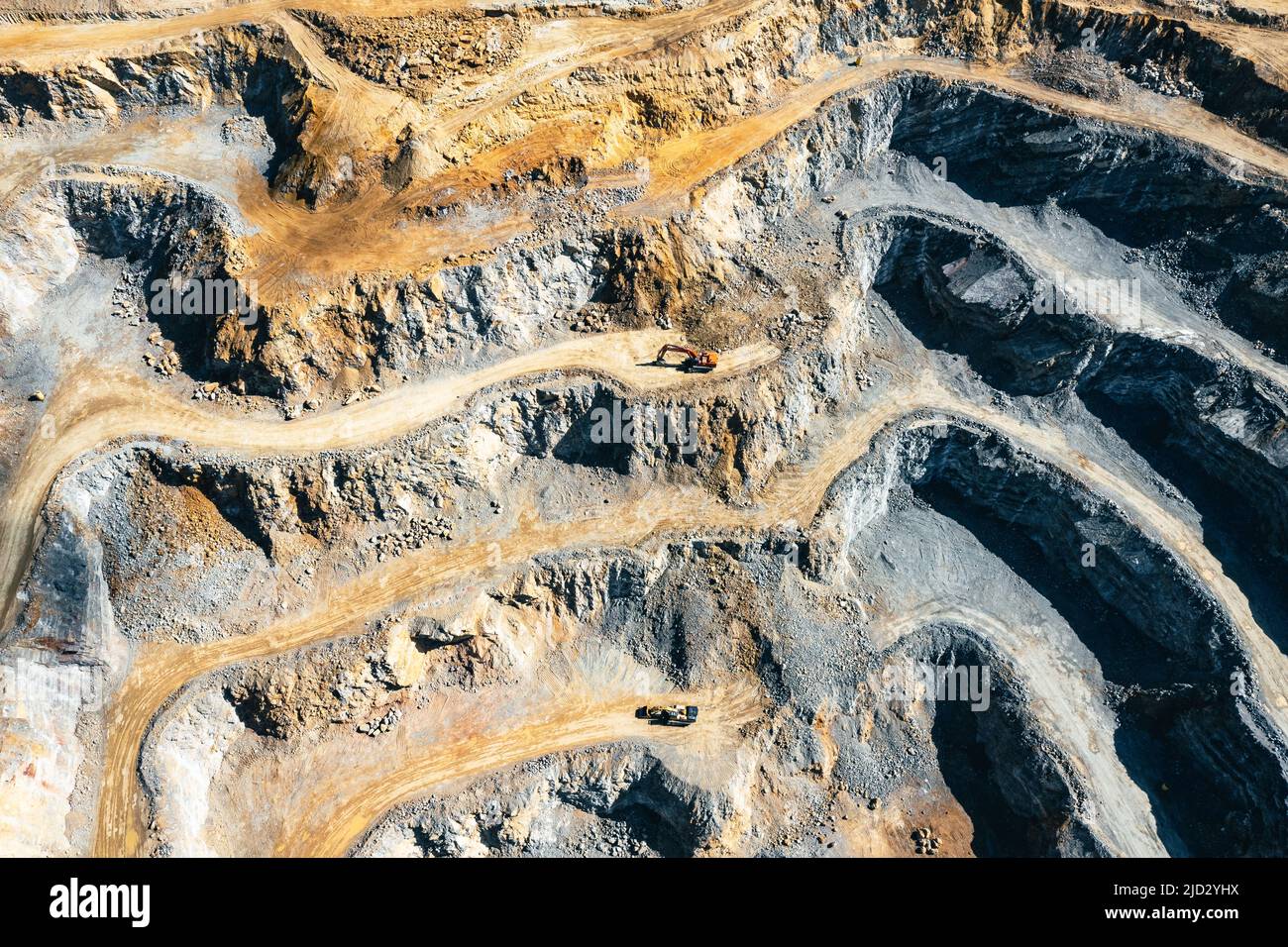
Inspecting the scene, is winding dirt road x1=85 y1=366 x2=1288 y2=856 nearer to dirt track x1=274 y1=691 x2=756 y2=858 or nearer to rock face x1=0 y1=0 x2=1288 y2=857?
rock face x1=0 y1=0 x2=1288 y2=857

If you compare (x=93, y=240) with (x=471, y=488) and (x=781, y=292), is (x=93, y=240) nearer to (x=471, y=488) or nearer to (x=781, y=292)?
(x=471, y=488)

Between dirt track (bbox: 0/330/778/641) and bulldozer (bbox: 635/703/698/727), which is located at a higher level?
dirt track (bbox: 0/330/778/641)

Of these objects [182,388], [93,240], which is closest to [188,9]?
[93,240]

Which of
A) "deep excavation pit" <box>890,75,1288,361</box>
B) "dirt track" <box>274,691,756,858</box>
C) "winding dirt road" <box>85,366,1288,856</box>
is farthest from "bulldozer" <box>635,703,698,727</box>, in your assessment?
"deep excavation pit" <box>890,75,1288,361</box>

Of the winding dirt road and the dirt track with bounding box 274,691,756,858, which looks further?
the dirt track with bounding box 274,691,756,858

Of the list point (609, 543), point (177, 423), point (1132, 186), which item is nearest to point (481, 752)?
point (609, 543)

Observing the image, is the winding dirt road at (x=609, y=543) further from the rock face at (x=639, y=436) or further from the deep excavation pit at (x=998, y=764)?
the deep excavation pit at (x=998, y=764)

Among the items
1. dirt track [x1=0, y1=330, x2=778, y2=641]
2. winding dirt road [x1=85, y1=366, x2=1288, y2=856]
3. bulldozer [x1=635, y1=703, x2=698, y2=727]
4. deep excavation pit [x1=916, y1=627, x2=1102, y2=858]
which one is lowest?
deep excavation pit [x1=916, y1=627, x2=1102, y2=858]
